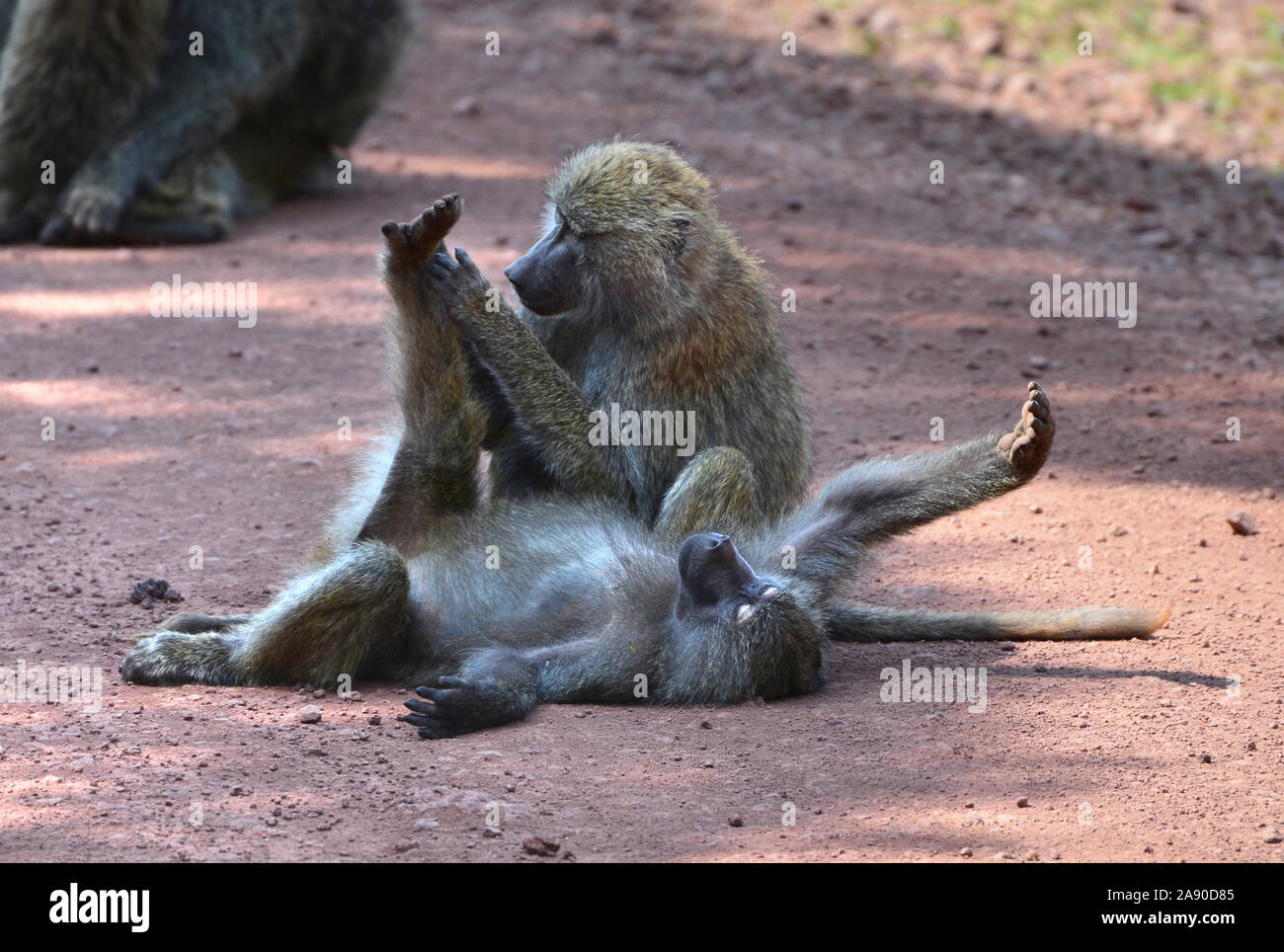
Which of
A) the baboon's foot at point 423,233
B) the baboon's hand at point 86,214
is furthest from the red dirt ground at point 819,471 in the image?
the baboon's foot at point 423,233

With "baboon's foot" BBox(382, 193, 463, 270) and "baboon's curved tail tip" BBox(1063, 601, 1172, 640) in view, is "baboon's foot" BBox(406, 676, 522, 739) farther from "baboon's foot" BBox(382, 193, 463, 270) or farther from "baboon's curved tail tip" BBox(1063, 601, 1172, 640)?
"baboon's curved tail tip" BBox(1063, 601, 1172, 640)

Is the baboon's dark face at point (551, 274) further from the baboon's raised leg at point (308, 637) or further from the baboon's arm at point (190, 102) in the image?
the baboon's arm at point (190, 102)

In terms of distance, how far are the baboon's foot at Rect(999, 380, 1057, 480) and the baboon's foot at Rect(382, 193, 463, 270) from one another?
1589mm

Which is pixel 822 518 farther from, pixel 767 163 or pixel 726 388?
pixel 767 163

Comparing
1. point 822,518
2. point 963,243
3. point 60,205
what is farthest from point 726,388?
point 60,205

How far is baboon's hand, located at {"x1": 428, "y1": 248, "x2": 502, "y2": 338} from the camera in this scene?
431 cm

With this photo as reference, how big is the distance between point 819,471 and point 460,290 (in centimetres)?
195

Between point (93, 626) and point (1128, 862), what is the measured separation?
9.30 ft

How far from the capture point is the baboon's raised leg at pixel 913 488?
4.30m

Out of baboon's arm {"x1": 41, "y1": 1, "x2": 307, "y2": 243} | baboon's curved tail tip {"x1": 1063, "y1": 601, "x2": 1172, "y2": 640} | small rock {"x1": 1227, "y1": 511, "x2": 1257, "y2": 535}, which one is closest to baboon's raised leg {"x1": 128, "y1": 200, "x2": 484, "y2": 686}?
baboon's curved tail tip {"x1": 1063, "y1": 601, "x2": 1172, "y2": 640}

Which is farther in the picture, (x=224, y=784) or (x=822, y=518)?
(x=822, y=518)

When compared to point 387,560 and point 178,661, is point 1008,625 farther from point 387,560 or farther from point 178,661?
point 178,661

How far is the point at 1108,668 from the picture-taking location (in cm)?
435

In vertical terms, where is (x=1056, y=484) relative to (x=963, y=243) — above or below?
below
